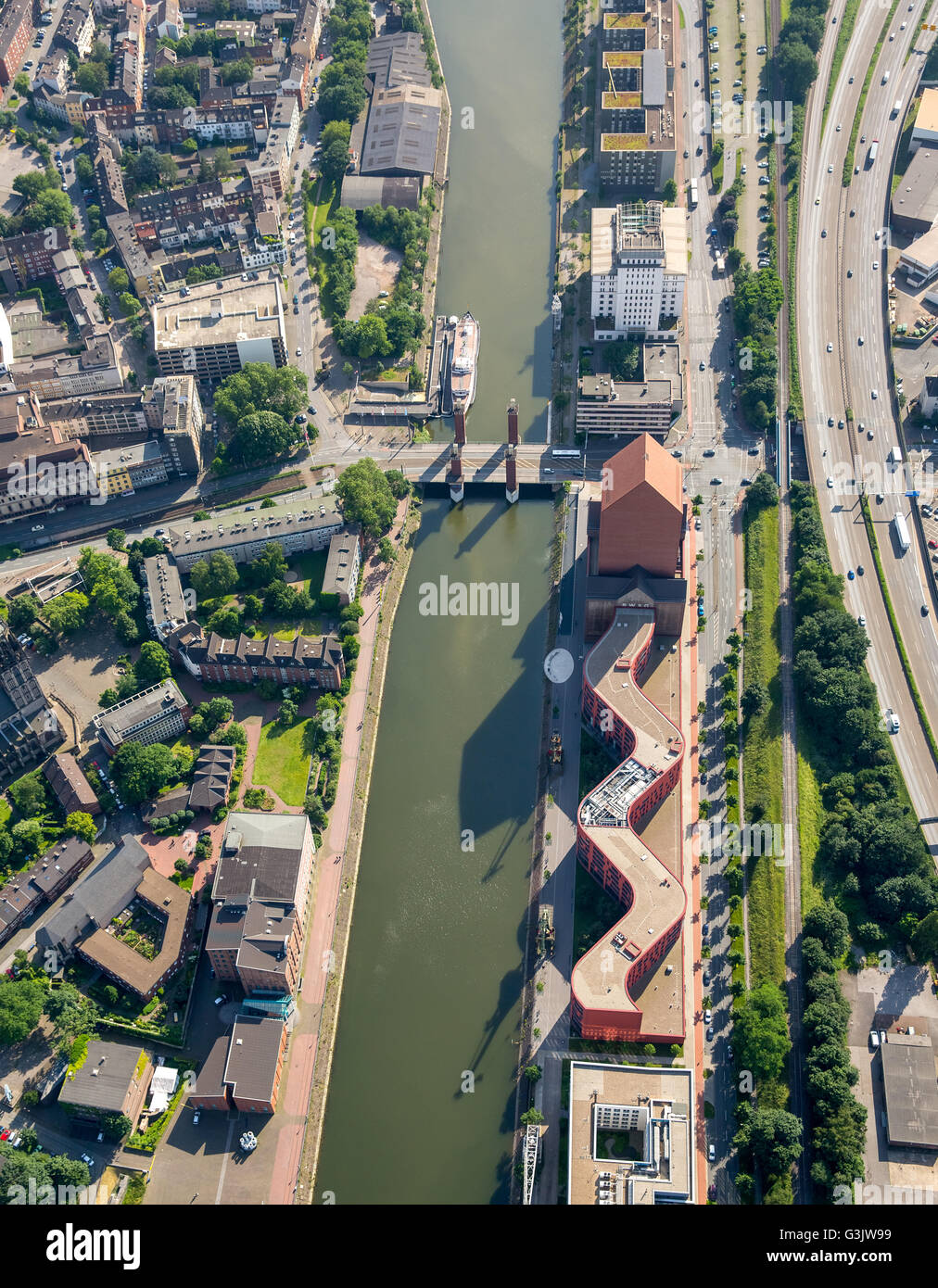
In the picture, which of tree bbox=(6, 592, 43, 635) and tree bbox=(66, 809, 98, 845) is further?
tree bbox=(6, 592, 43, 635)

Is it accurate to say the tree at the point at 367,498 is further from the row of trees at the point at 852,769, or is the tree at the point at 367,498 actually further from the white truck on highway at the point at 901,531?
the white truck on highway at the point at 901,531

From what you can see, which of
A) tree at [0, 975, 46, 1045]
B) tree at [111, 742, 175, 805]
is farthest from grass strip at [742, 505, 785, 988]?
tree at [0, 975, 46, 1045]

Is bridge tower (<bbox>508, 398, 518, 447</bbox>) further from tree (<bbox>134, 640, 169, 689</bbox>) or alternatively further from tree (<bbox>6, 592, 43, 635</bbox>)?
tree (<bbox>6, 592, 43, 635</bbox>)

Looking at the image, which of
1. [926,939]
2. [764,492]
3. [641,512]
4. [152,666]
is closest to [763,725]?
[641,512]

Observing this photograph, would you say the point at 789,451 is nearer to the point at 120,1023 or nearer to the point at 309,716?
the point at 309,716

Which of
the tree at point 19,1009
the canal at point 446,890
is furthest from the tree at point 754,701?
the tree at point 19,1009

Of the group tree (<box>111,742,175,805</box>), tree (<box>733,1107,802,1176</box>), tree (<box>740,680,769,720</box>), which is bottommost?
tree (<box>733,1107,802,1176</box>)
